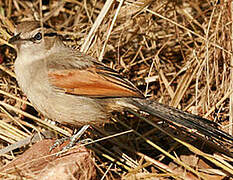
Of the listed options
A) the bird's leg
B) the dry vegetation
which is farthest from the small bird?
the dry vegetation

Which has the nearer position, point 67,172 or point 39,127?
point 67,172

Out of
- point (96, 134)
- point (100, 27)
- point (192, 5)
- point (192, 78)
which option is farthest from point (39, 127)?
point (192, 5)

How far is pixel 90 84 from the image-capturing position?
391 cm

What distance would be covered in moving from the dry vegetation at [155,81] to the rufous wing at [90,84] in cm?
51

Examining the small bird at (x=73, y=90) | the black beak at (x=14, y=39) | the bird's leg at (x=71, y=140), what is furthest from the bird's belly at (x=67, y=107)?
the black beak at (x=14, y=39)

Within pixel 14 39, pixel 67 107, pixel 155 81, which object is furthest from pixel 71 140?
pixel 155 81

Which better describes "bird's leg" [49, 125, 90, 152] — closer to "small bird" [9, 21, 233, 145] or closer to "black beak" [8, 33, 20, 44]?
"small bird" [9, 21, 233, 145]

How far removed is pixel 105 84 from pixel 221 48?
1.54 metres

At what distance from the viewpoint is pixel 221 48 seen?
14.9 ft

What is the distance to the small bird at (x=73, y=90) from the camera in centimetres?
379

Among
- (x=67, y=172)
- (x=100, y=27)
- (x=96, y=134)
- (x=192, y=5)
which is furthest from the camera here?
(x=192, y=5)

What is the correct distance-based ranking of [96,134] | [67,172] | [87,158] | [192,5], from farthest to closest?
[192,5] < [96,134] < [87,158] < [67,172]

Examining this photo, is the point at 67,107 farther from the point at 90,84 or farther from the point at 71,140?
the point at 71,140

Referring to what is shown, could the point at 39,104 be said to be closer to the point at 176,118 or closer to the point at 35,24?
the point at 35,24
